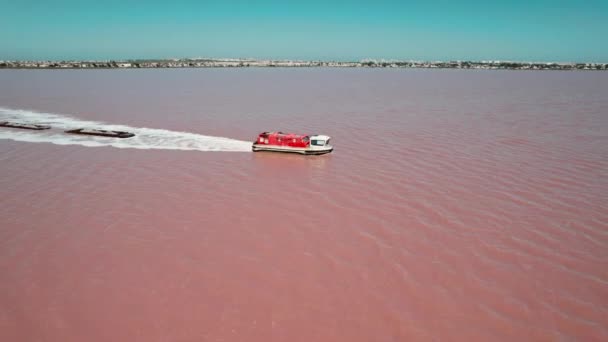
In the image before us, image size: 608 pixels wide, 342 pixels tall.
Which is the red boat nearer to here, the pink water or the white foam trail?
the pink water

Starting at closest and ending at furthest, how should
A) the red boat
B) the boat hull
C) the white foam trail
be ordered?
the red boat
the boat hull
the white foam trail

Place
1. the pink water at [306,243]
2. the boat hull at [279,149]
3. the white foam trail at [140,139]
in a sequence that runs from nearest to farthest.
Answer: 1. the pink water at [306,243]
2. the boat hull at [279,149]
3. the white foam trail at [140,139]

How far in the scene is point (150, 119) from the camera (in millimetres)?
27641

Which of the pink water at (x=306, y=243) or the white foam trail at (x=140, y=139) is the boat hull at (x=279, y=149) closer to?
the pink water at (x=306, y=243)

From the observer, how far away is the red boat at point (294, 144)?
18.2 metres

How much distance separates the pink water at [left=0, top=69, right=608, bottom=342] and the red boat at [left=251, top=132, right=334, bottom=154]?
55 cm

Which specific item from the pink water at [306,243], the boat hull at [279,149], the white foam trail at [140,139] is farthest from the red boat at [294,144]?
the white foam trail at [140,139]

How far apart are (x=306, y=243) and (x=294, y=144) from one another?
965cm

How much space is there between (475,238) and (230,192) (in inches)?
313

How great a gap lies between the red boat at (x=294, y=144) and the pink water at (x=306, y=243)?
0.55m

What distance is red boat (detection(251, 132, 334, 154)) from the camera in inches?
716

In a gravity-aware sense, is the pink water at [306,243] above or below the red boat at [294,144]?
below

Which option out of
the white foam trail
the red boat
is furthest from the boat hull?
the white foam trail

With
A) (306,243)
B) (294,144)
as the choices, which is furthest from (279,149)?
(306,243)
